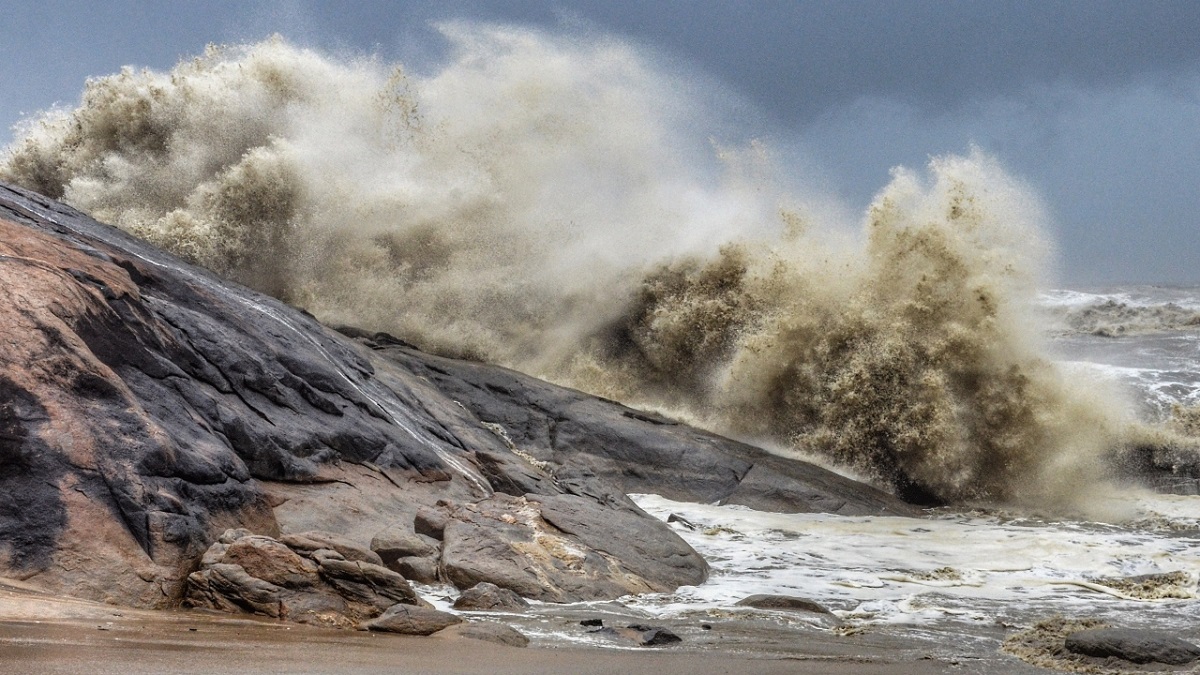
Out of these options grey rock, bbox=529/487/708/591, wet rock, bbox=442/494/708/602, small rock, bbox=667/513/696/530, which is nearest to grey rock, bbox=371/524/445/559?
wet rock, bbox=442/494/708/602

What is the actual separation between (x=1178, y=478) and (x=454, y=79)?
11.5 meters

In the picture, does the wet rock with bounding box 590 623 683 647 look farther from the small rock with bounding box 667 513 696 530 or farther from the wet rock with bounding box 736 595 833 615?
the small rock with bounding box 667 513 696 530

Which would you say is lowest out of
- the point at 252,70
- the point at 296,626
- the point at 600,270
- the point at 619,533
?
the point at 296,626

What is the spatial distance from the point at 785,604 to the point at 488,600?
1.84 metres

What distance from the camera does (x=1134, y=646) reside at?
15.4 ft

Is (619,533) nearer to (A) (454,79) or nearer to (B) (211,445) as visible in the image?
(B) (211,445)

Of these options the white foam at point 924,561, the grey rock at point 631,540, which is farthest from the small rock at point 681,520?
the grey rock at point 631,540

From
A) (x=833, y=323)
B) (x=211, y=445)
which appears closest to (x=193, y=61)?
(x=833, y=323)

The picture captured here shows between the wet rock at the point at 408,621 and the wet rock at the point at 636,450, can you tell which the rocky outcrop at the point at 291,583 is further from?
the wet rock at the point at 636,450

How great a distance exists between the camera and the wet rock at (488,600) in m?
5.60

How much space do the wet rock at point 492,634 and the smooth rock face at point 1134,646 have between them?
8.22 feet

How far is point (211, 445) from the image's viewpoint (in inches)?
238

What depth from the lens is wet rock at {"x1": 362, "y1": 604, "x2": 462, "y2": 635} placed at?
184 inches

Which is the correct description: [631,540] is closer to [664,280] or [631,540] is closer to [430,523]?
[430,523]
